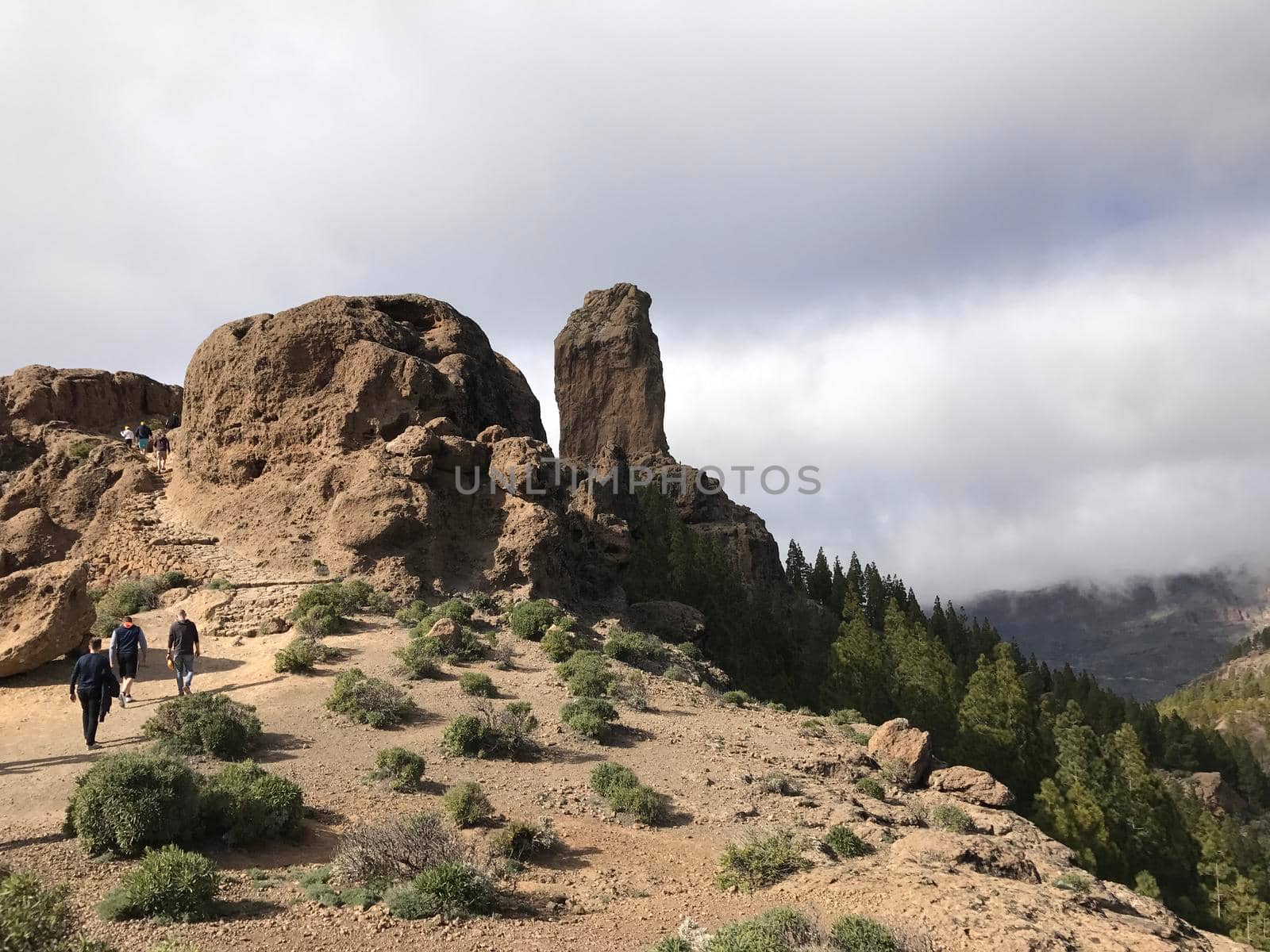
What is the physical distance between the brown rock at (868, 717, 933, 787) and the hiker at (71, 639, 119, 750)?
1692 cm

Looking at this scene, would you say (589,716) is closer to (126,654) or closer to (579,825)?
(579,825)

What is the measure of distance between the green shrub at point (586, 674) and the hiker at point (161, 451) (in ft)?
58.7

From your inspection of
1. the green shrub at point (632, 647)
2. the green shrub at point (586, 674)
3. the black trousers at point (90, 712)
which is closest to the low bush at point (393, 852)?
the black trousers at point (90, 712)

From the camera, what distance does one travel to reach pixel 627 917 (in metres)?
9.55

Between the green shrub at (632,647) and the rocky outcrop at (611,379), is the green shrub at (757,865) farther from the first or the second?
the rocky outcrop at (611,379)

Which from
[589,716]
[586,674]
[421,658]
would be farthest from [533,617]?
[589,716]

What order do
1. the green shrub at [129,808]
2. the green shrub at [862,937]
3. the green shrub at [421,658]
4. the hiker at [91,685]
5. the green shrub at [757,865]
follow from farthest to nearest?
1. the green shrub at [421,658]
2. the hiker at [91,685]
3. the green shrub at [757,865]
4. the green shrub at [129,808]
5. the green shrub at [862,937]

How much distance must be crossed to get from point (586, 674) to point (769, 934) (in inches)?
453

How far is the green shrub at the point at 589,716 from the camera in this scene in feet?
55.0

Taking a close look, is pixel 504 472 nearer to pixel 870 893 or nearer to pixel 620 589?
pixel 620 589

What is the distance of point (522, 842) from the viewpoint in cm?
1132

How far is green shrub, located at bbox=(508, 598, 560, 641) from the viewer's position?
22203 mm

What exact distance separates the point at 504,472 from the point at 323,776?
44.1ft

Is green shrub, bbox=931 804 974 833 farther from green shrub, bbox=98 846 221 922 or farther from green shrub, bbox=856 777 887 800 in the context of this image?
green shrub, bbox=98 846 221 922
